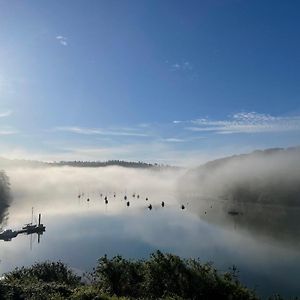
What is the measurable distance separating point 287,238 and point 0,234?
3453 inches

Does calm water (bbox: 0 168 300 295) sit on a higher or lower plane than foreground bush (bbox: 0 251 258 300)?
lower

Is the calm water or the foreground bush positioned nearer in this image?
the foreground bush

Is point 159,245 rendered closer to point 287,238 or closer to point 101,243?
point 101,243

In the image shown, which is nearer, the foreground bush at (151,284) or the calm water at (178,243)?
the foreground bush at (151,284)

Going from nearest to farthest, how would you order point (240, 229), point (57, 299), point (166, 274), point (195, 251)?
point (57, 299)
point (166, 274)
point (195, 251)
point (240, 229)

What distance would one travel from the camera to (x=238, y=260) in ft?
297

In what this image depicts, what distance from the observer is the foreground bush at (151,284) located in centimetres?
3266

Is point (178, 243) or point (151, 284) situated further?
point (178, 243)

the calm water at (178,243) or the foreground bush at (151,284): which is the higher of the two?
the foreground bush at (151,284)

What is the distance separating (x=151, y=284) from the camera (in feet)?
127

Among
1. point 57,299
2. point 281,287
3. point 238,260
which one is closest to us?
point 57,299

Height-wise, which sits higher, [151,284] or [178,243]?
[151,284]

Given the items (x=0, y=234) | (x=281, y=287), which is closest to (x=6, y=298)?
(x=281, y=287)

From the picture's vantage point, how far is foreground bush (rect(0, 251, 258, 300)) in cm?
3266
